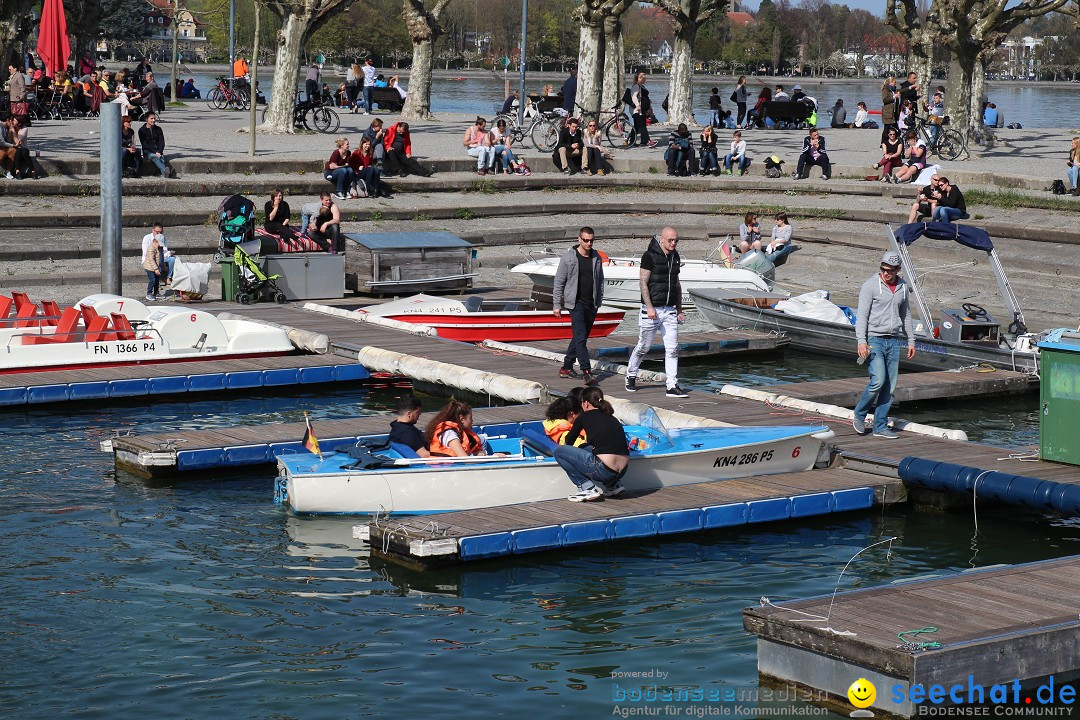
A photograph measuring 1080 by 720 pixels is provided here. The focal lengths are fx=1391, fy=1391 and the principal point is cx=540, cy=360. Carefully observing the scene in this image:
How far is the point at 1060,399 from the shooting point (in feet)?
41.5

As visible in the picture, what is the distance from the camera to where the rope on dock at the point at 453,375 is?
1678 centimetres

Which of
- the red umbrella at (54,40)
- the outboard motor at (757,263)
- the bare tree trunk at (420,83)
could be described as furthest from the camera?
the bare tree trunk at (420,83)

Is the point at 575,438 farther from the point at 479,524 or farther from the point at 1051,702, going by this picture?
the point at 1051,702

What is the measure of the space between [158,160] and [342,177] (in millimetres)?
3820

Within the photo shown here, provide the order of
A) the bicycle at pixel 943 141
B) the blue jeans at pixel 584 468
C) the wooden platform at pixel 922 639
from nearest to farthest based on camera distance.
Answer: the wooden platform at pixel 922 639 < the blue jeans at pixel 584 468 < the bicycle at pixel 943 141

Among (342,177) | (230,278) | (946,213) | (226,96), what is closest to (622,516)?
(230,278)

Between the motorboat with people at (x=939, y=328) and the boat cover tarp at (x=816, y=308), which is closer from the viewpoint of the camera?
the motorboat with people at (x=939, y=328)

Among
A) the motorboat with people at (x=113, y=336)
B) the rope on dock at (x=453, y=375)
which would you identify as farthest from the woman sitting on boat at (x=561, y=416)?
the motorboat with people at (x=113, y=336)

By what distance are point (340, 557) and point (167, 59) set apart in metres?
111

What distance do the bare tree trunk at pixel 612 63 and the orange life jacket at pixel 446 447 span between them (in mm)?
28710

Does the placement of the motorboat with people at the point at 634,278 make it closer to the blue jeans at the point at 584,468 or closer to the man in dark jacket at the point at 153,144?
the man in dark jacket at the point at 153,144

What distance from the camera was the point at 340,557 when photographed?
458 inches

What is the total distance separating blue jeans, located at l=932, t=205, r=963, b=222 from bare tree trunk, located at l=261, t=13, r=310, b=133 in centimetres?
1620

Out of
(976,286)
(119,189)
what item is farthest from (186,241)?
(976,286)
